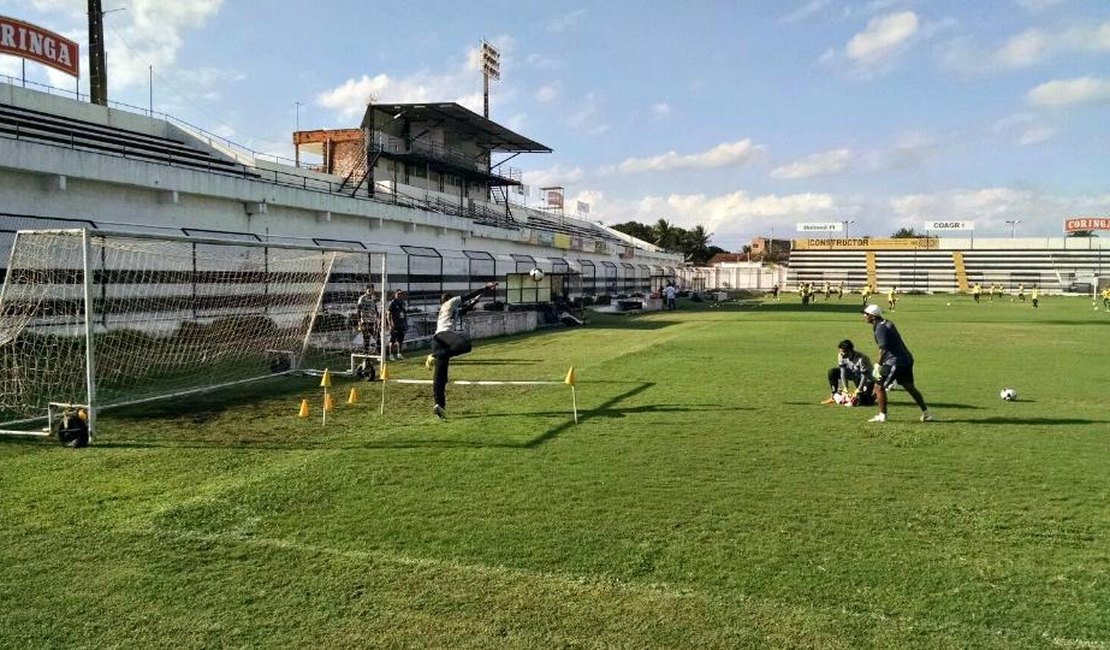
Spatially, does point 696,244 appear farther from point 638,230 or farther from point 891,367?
point 891,367

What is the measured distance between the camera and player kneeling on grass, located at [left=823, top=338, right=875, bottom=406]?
11.2m

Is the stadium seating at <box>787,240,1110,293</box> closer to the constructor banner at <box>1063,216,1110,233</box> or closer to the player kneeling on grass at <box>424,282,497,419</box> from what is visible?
the constructor banner at <box>1063,216,1110,233</box>

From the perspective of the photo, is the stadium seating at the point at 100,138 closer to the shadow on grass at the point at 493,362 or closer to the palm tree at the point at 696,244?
the shadow on grass at the point at 493,362

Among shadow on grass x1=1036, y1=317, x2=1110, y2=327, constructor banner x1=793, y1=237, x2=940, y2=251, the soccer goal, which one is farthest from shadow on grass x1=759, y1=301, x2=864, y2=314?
constructor banner x1=793, y1=237, x2=940, y2=251

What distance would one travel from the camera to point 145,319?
15.9 metres

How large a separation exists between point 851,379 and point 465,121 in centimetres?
3995

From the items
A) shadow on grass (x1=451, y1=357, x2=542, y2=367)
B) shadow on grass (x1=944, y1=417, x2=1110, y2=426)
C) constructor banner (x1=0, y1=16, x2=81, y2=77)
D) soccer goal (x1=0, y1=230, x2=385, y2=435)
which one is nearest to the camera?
shadow on grass (x1=944, y1=417, x2=1110, y2=426)

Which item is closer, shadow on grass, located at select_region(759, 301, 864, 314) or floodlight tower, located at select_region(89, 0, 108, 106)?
floodlight tower, located at select_region(89, 0, 108, 106)

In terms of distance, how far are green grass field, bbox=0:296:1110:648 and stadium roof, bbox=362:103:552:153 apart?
34.0 m

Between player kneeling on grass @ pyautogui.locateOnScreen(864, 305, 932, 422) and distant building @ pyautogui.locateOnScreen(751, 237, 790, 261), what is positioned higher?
distant building @ pyautogui.locateOnScreen(751, 237, 790, 261)

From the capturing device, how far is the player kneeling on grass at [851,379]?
11195mm

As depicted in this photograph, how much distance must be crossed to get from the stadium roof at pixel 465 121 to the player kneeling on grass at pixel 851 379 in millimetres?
34317

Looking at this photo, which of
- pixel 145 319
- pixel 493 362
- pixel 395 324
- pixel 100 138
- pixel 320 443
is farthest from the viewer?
pixel 100 138

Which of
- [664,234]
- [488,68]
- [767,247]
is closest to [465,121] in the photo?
[488,68]
